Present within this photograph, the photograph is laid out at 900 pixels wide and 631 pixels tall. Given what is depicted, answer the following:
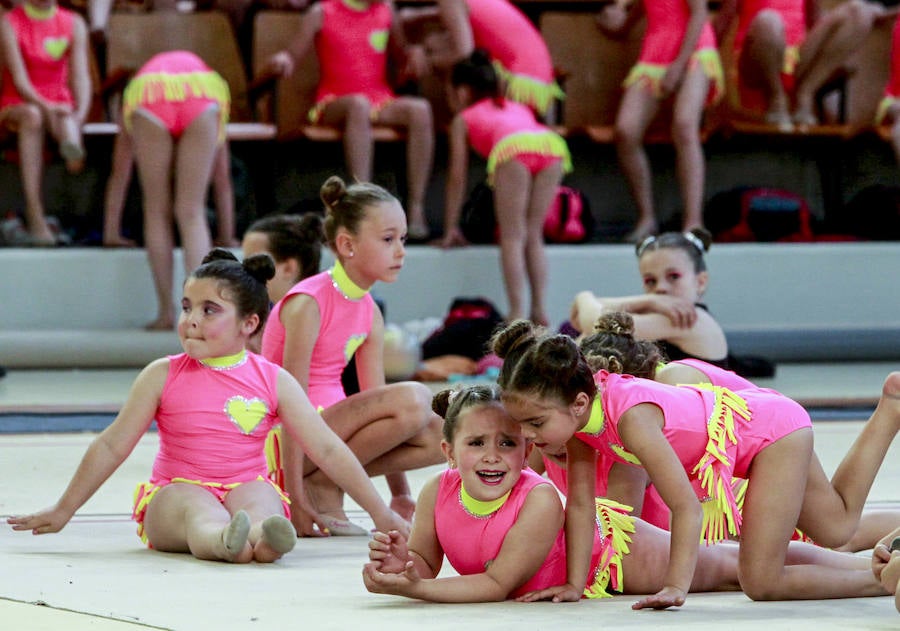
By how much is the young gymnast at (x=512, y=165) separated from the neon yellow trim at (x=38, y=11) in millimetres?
1985

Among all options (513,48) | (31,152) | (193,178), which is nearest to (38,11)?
(31,152)

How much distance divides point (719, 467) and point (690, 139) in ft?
15.2

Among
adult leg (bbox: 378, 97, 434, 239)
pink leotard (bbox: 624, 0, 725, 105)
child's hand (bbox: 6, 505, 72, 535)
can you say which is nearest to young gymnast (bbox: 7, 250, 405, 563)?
child's hand (bbox: 6, 505, 72, 535)

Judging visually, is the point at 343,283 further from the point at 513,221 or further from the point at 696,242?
the point at 513,221

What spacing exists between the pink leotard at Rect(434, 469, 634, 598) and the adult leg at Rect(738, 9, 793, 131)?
5.20 metres

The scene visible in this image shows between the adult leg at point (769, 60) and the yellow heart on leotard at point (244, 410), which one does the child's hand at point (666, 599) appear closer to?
the yellow heart on leotard at point (244, 410)

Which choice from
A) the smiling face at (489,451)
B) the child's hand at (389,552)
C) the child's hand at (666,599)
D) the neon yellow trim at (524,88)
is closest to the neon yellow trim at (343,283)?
the smiling face at (489,451)

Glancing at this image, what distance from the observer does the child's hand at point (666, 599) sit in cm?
237

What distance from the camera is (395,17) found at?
7258 mm

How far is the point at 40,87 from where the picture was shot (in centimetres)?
692

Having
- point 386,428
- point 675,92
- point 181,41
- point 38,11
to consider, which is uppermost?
point 38,11

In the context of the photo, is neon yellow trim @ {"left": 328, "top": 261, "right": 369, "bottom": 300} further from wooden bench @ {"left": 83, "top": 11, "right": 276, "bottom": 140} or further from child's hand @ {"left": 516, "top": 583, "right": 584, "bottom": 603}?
wooden bench @ {"left": 83, "top": 11, "right": 276, "bottom": 140}

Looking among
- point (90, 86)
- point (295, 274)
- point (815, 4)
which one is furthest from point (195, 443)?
point (815, 4)

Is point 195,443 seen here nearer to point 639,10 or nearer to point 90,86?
point 90,86
